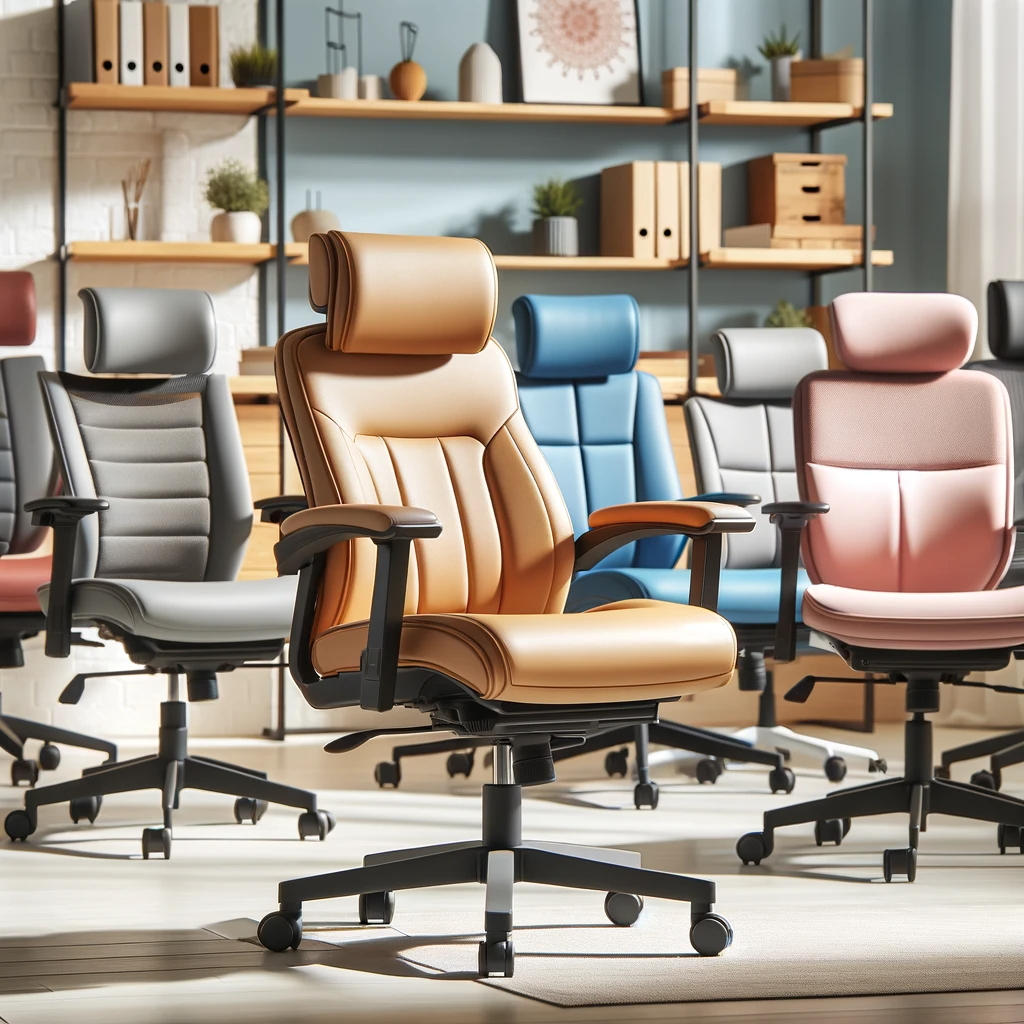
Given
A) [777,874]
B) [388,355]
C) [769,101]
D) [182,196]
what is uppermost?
[769,101]

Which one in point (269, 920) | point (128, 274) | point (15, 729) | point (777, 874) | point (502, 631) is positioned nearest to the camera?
point (502, 631)

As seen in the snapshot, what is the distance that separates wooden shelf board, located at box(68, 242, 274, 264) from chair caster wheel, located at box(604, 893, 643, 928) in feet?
9.67

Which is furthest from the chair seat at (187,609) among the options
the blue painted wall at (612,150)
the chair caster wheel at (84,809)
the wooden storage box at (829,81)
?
the wooden storage box at (829,81)

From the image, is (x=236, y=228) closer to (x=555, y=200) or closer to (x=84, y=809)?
(x=555, y=200)

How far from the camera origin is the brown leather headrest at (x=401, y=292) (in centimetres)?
263

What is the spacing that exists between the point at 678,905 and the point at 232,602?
1052 mm

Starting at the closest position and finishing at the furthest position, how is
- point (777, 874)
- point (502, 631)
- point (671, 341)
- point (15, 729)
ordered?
point (502, 631)
point (777, 874)
point (15, 729)
point (671, 341)

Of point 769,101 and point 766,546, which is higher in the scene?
point 769,101

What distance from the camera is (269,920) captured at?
2.45 m

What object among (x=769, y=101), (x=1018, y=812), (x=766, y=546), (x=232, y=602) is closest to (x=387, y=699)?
(x=232, y=602)

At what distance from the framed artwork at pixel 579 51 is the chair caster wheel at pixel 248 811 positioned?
8.80 ft

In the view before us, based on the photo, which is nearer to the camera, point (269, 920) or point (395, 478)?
point (269, 920)

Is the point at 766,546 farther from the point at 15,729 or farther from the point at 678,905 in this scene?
the point at 15,729

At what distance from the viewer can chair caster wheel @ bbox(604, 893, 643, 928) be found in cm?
261
